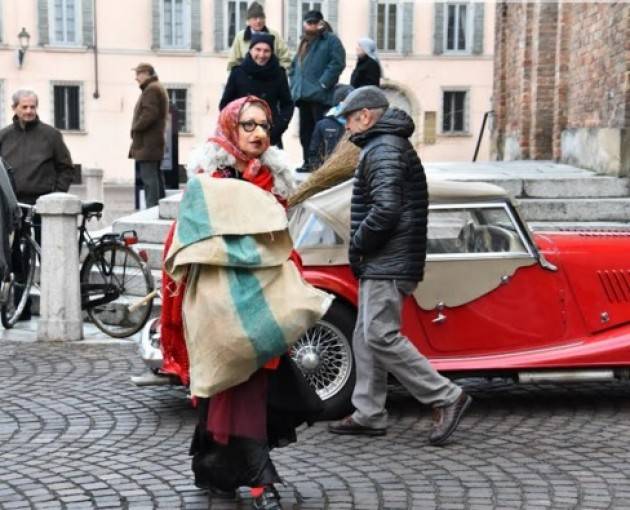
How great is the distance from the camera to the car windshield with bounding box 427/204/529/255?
22.9ft

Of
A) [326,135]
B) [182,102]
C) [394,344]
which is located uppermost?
[182,102]

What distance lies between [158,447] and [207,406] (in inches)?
51.5

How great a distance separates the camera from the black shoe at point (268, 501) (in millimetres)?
4988

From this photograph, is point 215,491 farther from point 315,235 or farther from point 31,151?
point 31,151

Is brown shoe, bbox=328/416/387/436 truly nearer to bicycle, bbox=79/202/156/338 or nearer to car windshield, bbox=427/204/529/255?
car windshield, bbox=427/204/529/255

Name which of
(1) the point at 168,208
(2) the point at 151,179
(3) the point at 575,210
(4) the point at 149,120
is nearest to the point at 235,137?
(1) the point at 168,208

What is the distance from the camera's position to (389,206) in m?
6.10

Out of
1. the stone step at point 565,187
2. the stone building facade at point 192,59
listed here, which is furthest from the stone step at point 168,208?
the stone building facade at point 192,59

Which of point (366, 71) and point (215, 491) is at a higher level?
point (366, 71)

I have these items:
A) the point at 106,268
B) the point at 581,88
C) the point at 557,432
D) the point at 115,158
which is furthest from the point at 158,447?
the point at 115,158

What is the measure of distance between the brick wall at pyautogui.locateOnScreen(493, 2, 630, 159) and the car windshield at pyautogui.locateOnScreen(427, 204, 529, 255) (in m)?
7.88

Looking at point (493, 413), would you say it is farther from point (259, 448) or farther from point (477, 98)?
point (477, 98)

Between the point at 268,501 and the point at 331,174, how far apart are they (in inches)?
110

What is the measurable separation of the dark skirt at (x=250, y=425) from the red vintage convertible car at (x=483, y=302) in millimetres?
1617
